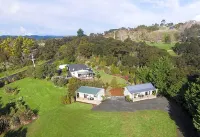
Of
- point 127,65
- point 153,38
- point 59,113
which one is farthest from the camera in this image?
point 153,38

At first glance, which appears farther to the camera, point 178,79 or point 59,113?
point 178,79

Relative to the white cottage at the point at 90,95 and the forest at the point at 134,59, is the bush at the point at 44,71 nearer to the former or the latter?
the forest at the point at 134,59

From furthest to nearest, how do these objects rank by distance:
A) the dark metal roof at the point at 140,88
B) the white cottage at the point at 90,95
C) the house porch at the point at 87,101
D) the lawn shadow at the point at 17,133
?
the dark metal roof at the point at 140,88
the white cottage at the point at 90,95
the house porch at the point at 87,101
the lawn shadow at the point at 17,133

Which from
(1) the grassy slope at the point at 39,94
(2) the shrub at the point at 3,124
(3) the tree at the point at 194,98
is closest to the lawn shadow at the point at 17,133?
(2) the shrub at the point at 3,124

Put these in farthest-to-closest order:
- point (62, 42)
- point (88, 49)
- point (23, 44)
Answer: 1. point (62, 42)
2. point (23, 44)
3. point (88, 49)

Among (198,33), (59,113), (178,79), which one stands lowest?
(59,113)

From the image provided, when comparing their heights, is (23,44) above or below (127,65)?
above

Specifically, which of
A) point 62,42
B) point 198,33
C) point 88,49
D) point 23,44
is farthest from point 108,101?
point 198,33

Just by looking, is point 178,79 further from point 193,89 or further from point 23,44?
point 23,44
